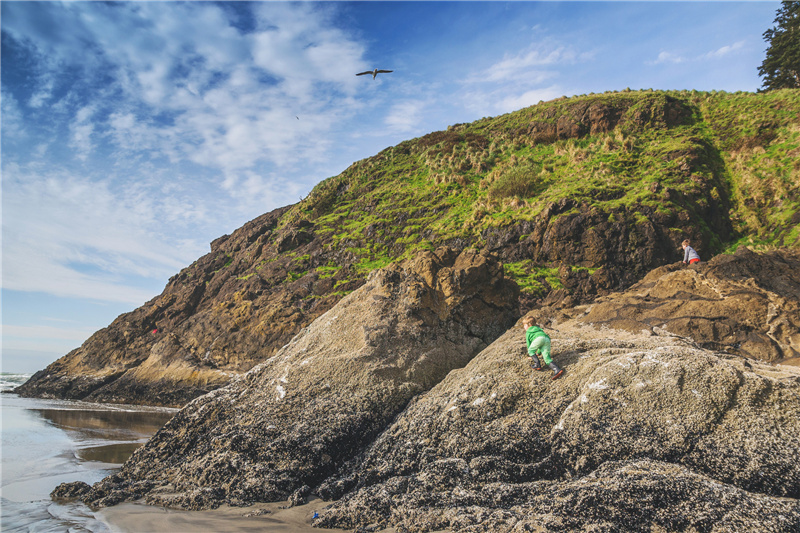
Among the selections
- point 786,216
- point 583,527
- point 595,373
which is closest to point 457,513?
point 583,527

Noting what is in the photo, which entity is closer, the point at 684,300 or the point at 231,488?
the point at 231,488

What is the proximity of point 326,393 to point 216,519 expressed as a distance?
262cm

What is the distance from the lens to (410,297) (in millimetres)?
9477

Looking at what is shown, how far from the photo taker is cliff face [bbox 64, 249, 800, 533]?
4.27 meters

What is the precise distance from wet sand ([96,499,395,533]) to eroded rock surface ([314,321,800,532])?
1.23ft

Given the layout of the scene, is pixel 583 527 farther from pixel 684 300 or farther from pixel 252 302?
pixel 252 302

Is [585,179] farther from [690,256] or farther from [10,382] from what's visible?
[10,382]

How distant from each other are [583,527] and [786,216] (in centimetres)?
2120

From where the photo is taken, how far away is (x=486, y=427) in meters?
5.96

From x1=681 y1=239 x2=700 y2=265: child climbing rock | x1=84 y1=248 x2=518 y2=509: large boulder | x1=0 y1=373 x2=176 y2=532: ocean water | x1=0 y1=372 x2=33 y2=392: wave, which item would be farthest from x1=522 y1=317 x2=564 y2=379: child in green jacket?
x1=0 y1=372 x2=33 y2=392: wave

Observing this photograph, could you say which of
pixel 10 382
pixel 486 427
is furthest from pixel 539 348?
pixel 10 382

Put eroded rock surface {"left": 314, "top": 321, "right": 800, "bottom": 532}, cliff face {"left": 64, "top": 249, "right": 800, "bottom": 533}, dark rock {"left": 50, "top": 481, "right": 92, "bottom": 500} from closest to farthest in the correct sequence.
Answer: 1. eroded rock surface {"left": 314, "top": 321, "right": 800, "bottom": 532}
2. cliff face {"left": 64, "top": 249, "right": 800, "bottom": 533}
3. dark rock {"left": 50, "top": 481, "right": 92, "bottom": 500}

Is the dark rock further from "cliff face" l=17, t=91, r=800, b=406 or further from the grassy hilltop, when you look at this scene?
the grassy hilltop

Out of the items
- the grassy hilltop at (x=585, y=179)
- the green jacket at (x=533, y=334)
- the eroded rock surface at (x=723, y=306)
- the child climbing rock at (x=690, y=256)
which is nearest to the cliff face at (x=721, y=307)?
the eroded rock surface at (x=723, y=306)
